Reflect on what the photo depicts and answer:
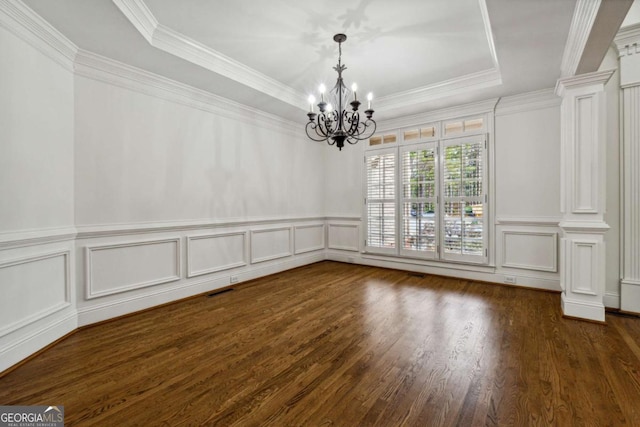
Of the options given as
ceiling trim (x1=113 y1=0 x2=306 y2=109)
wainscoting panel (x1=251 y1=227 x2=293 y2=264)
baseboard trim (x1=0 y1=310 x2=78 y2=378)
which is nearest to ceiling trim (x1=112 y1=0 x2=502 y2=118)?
ceiling trim (x1=113 y1=0 x2=306 y2=109)

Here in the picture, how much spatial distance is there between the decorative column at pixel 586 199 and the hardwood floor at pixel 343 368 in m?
0.30

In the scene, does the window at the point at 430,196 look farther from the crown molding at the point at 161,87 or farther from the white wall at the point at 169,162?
the crown molding at the point at 161,87

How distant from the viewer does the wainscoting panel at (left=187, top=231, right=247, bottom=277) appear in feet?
13.1

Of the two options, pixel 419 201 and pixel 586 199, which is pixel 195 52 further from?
pixel 586 199

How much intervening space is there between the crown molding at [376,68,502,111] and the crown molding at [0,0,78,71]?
4.09m

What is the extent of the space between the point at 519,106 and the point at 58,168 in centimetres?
574

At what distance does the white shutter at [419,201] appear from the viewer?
5.02 m

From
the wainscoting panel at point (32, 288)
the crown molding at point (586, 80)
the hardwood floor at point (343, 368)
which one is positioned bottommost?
the hardwood floor at point (343, 368)

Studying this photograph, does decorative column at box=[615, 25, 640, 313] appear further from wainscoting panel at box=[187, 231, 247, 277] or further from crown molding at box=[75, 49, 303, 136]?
wainscoting panel at box=[187, 231, 247, 277]

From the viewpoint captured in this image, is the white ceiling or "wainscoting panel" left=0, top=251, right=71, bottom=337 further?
the white ceiling

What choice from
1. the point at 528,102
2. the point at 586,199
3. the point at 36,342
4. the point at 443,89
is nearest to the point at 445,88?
the point at 443,89

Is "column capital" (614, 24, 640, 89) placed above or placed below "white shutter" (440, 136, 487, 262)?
above

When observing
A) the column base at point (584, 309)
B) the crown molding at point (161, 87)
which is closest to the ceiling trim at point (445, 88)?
the crown molding at point (161, 87)

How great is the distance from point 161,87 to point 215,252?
7.43 feet
